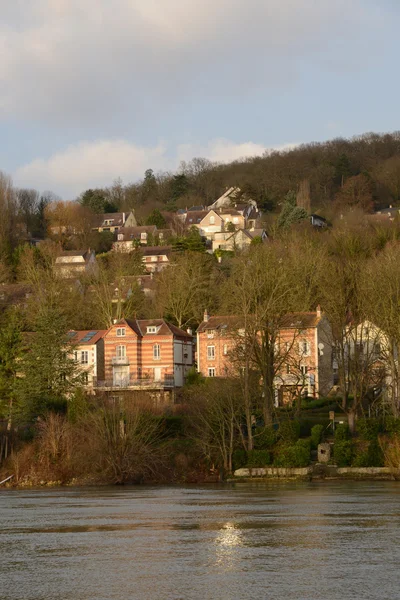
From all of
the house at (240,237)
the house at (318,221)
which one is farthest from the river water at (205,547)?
the house at (318,221)

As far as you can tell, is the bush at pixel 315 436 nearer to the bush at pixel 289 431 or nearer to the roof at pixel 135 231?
the bush at pixel 289 431

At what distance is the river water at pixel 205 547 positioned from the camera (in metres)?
21.6

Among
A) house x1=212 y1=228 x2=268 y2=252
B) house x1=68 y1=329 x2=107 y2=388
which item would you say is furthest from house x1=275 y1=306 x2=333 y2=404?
house x1=212 y1=228 x2=268 y2=252

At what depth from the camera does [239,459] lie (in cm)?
5888

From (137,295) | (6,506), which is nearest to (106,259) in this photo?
(137,295)

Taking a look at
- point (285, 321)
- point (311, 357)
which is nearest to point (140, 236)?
point (311, 357)

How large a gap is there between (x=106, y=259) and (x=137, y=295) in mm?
27336

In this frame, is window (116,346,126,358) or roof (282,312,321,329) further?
window (116,346,126,358)

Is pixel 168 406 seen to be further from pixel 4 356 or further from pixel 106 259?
pixel 106 259

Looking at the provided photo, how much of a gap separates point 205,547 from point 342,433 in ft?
105

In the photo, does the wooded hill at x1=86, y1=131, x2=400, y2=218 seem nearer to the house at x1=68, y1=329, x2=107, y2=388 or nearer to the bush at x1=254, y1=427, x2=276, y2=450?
the house at x1=68, y1=329, x2=107, y2=388

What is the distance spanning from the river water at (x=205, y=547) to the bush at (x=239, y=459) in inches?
501

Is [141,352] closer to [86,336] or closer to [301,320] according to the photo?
[86,336]

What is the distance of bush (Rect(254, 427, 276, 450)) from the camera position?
59.8 metres
